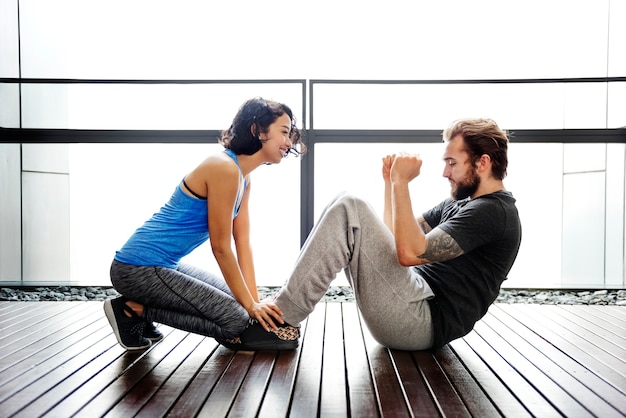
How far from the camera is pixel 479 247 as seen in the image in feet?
6.30

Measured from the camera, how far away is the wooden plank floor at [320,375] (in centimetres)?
154

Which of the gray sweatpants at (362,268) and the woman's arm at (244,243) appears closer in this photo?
the gray sweatpants at (362,268)

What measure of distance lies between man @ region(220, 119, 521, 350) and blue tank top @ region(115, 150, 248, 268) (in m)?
0.44

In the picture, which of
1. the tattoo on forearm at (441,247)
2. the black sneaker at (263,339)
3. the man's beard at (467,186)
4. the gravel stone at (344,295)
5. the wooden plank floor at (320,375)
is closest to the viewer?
the wooden plank floor at (320,375)

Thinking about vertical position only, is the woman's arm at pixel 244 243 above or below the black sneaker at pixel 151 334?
above

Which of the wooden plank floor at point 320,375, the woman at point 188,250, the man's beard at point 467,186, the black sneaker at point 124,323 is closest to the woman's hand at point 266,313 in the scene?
the woman at point 188,250

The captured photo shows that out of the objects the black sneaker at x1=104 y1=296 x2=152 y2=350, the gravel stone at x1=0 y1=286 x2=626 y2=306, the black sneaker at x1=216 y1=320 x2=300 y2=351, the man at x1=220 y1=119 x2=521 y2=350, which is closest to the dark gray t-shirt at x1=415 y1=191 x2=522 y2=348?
the man at x1=220 y1=119 x2=521 y2=350

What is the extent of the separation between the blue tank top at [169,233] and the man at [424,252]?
1.45 feet

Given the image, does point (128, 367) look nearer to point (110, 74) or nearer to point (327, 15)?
point (110, 74)

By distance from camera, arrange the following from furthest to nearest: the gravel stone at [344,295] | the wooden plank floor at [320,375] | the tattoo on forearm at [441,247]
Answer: the gravel stone at [344,295] → the tattoo on forearm at [441,247] → the wooden plank floor at [320,375]

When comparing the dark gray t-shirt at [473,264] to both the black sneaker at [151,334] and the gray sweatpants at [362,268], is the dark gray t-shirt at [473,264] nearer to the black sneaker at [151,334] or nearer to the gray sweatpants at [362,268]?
the gray sweatpants at [362,268]

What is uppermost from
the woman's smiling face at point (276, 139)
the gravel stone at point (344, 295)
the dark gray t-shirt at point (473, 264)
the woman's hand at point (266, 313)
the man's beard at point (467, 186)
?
the woman's smiling face at point (276, 139)

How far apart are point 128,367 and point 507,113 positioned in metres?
2.78

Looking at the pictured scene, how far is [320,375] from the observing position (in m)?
1.85
